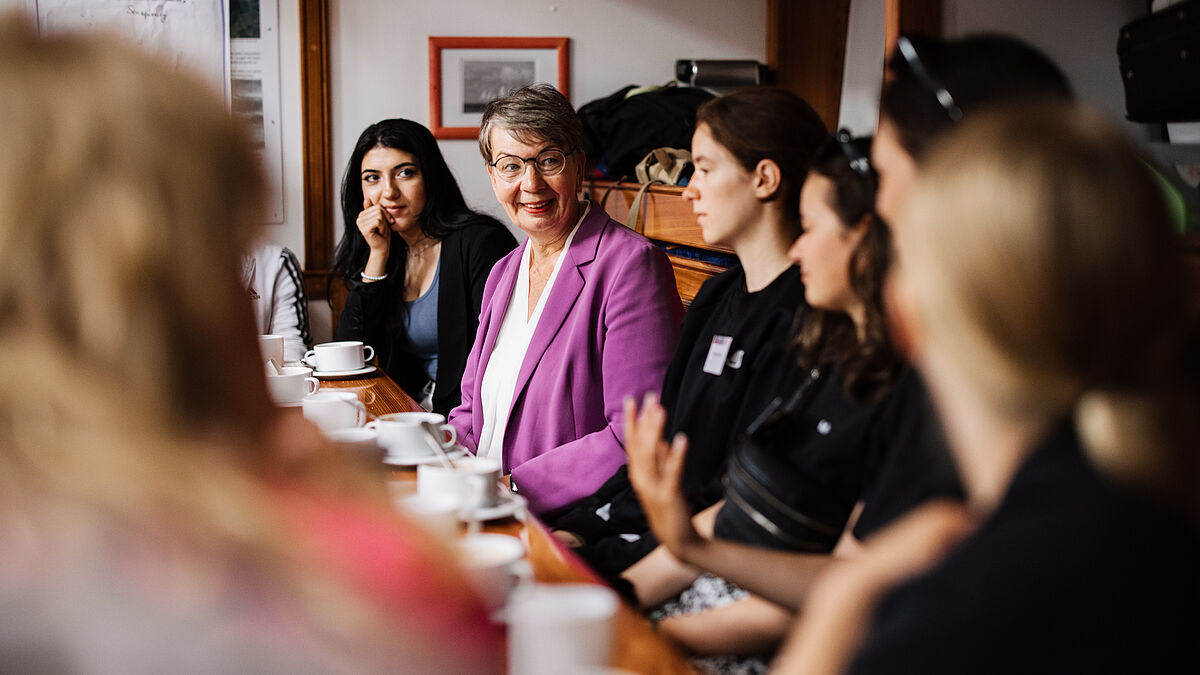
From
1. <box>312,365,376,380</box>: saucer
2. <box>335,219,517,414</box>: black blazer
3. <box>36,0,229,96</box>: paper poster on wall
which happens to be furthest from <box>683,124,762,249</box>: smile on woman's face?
<box>36,0,229,96</box>: paper poster on wall

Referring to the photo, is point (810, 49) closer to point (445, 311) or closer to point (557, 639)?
point (445, 311)

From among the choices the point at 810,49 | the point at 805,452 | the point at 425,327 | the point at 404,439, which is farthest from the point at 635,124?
the point at 805,452

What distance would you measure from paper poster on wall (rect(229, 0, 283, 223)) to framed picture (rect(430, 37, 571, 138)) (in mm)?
700

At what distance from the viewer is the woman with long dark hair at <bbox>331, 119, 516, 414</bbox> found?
12.1 feet

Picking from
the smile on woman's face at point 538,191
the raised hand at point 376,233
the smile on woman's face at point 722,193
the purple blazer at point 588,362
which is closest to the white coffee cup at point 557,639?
the smile on woman's face at point 722,193

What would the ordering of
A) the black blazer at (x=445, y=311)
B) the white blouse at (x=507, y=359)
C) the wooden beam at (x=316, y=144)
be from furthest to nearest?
the wooden beam at (x=316, y=144)
the black blazer at (x=445, y=311)
the white blouse at (x=507, y=359)

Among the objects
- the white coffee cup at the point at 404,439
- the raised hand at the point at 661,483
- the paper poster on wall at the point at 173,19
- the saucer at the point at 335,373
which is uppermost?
the paper poster on wall at the point at 173,19

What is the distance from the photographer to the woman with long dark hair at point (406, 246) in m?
3.68

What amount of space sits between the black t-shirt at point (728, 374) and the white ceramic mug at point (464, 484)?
471mm

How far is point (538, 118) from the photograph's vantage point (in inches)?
108

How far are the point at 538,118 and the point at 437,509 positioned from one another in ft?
5.03

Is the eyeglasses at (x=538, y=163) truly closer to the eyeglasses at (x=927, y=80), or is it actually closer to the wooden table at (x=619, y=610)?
the wooden table at (x=619, y=610)

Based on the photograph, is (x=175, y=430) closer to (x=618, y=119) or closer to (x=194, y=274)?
(x=194, y=274)

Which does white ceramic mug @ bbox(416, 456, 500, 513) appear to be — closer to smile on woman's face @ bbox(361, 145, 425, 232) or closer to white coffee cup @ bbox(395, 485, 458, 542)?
white coffee cup @ bbox(395, 485, 458, 542)
